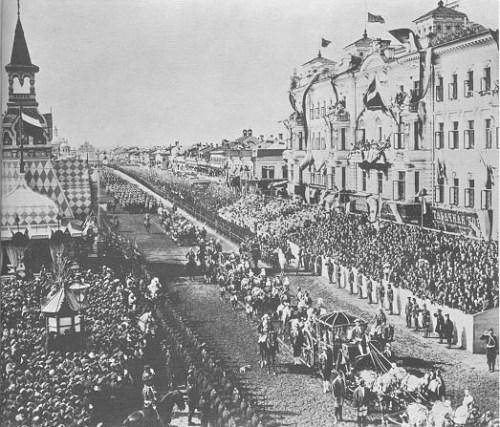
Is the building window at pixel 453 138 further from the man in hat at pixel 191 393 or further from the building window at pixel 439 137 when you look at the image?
the man in hat at pixel 191 393

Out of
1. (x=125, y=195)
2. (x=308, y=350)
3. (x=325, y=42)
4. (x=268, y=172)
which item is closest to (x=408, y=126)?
(x=325, y=42)

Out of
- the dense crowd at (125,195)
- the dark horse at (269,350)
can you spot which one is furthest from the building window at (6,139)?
the dark horse at (269,350)

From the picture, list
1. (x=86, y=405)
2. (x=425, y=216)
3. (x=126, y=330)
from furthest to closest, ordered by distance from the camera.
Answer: (x=425, y=216) → (x=126, y=330) → (x=86, y=405)

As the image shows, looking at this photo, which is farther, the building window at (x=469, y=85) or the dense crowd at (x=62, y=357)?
the building window at (x=469, y=85)

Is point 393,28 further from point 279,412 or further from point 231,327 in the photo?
point 279,412

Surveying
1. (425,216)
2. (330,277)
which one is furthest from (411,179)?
(330,277)

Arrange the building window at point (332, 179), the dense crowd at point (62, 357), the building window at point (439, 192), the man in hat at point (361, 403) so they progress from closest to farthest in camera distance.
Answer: the dense crowd at point (62, 357)
the man in hat at point (361, 403)
the building window at point (439, 192)
the building window at point (332, 179)

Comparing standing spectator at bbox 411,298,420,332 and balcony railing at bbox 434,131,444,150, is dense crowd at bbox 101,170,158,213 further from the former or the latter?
balcony railing at bbox 434,131,444,150

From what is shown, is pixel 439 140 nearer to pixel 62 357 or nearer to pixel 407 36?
pixel 407 36

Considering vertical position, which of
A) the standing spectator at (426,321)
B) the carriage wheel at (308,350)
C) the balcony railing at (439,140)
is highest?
the balcony railing at (439,140)
